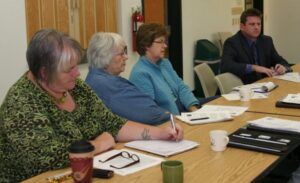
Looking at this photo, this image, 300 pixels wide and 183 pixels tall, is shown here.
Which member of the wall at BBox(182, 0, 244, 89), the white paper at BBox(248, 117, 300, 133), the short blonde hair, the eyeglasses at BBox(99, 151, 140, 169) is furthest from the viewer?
the wall at BBox(182, 0, 244, 89)

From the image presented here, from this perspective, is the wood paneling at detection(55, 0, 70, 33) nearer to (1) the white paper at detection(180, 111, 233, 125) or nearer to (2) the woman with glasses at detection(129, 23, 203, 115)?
(2) the woman with glasses at detection(129, 23, 203, 115)

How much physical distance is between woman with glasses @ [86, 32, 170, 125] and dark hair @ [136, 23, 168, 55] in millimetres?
533

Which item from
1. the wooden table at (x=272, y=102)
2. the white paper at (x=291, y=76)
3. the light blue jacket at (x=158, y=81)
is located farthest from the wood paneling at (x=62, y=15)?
the white paper at (x=291, y=76)

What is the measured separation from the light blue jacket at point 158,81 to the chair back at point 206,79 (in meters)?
0.58

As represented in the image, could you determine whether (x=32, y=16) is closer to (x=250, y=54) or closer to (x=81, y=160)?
(x=250, y=54)

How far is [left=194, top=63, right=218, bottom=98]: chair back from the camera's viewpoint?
13.4 ft

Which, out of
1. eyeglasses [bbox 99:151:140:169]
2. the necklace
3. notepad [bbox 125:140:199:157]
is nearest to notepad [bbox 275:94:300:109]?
notepad [bbox 125:140:199:157]

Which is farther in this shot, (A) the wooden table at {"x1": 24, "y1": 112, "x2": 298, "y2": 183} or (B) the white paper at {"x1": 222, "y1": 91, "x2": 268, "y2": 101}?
(B) the white paper at {"x1": 222, "y1": 91, "x2": 268, "y2": 101}

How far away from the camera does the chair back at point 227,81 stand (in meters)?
3.85

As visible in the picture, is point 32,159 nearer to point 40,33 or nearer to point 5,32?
point 40,33

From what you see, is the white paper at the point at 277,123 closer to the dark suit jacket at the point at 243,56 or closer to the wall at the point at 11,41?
the dark suit jacket at the point at 243,56

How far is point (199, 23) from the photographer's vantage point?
7016 mm

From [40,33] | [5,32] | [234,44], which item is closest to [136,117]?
[40,33]

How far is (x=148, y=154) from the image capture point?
2.00 metres
